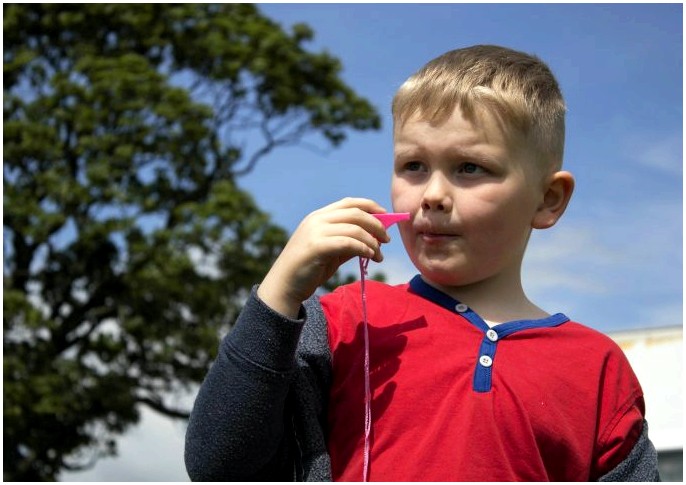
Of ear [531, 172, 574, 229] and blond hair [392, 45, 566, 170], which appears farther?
ear [531, 172, 574, 229]

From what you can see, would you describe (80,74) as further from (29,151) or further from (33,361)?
(33,361)

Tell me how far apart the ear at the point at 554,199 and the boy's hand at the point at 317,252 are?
40 cm

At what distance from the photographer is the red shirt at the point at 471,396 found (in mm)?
1720

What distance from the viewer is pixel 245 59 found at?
1471 centimetres

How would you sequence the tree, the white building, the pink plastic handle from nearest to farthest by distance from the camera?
the pink plastic handle
the white building
the tree

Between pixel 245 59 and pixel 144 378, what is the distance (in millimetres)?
4764

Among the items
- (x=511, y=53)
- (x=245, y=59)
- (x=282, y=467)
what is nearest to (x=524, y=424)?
(x=282, y=467)

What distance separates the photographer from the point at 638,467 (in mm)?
1867

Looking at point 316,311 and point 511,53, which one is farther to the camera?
point 511,53

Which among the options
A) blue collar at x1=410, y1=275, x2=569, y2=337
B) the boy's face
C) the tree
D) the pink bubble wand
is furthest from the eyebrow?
the tree

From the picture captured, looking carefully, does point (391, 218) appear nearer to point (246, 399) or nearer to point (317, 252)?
point (317, 252)

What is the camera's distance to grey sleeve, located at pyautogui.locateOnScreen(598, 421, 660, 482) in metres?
1.84

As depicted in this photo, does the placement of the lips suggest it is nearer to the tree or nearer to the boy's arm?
the boy's arm

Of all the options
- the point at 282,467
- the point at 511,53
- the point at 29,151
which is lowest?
the point at 282,467
